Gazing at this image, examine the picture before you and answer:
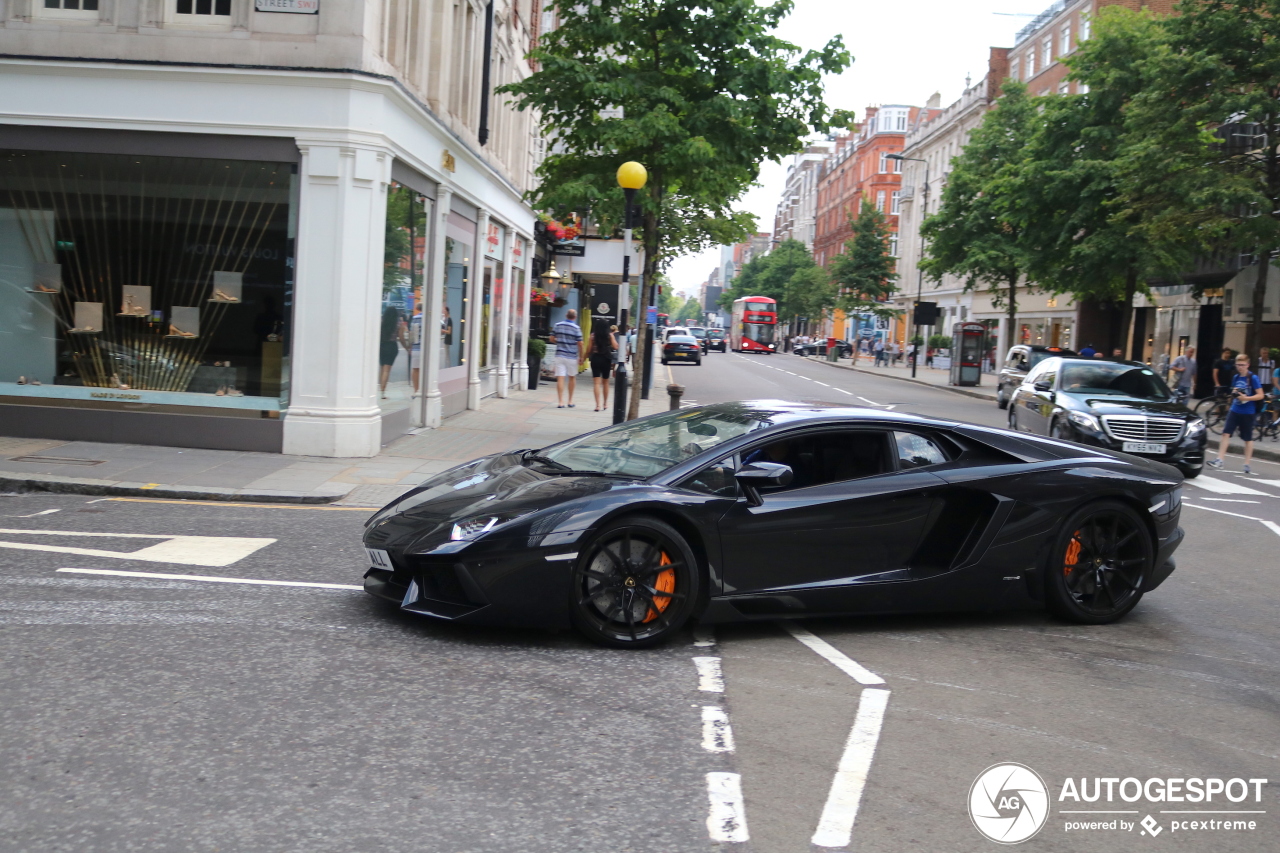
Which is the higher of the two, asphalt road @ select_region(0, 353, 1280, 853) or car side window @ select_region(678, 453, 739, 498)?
car side window @ select_region(678, 453, 739, 498)

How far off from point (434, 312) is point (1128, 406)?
973 centimetres

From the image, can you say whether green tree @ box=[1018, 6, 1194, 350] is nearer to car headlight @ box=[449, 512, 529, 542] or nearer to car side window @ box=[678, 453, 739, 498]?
car side window @ box=[678, 453, 739, 498]

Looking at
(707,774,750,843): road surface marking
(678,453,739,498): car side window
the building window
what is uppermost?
the building window

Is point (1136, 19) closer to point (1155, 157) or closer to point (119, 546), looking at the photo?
point (1155, 157)

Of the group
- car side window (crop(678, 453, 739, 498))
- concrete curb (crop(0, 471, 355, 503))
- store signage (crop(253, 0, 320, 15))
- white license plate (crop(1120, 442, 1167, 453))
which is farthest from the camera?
white license plate (crop(1120, 442, 1167, 453))

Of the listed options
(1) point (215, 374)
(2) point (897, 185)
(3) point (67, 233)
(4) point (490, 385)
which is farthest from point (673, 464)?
(2) point (897, 185)

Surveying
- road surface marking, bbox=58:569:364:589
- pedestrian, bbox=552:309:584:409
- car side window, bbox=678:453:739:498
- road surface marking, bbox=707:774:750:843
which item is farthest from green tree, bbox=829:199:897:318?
road surface marking, bbox=707:774:750:843

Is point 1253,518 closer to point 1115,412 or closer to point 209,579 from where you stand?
point 1115,412

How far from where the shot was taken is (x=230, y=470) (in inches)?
456

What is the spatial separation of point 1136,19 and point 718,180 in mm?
20700

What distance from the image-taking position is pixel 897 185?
102375 millimetres

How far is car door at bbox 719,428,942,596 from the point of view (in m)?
5.74

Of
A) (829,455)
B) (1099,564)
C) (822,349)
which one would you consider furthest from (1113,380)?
(822,349)

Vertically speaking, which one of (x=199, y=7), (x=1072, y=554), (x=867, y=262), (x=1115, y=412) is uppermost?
(x=867, y=262)
